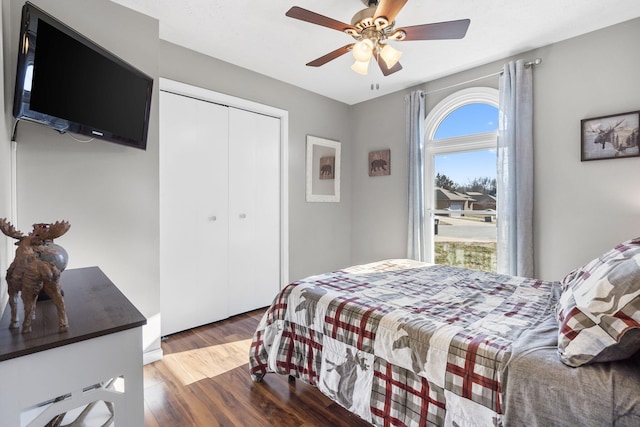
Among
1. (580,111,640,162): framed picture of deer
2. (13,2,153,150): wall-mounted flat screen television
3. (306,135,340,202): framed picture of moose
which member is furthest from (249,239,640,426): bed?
(306,135,340,202): framed picture of moose

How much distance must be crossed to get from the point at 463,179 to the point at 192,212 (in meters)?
2.88

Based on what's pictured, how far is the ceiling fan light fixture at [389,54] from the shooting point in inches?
78.2

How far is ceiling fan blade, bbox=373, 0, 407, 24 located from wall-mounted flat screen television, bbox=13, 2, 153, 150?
1609 millimetres

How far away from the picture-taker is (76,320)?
979 mm

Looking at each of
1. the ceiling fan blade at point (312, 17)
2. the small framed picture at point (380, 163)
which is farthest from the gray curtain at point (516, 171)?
the ceiling fan blade at point (312, 17)

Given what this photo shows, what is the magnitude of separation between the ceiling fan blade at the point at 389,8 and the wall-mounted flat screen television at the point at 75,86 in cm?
161

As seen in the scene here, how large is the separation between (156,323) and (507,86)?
12.1 ft

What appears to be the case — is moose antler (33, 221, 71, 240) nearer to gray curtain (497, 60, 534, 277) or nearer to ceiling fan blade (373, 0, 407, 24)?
ceiling fan blade (373, 0, 407, 24)

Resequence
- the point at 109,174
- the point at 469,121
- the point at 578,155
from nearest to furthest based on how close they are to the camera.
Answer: the point at 109,174 < the point at 578,155 < the point at 469,121

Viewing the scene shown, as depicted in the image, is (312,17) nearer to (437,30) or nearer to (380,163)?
(437,30)

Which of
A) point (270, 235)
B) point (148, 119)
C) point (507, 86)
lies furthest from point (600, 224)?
point (148, 119)

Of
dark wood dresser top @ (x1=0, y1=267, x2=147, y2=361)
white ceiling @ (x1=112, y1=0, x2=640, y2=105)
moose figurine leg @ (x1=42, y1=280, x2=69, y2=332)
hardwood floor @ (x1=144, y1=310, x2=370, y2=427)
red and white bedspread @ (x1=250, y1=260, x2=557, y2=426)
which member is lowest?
hardwood floor @ (x1=144, y1=310, x2=370, y2=427)

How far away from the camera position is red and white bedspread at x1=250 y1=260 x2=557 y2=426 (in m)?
1.11

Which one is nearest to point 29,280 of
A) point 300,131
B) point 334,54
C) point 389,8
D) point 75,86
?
point 75,86
